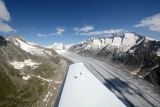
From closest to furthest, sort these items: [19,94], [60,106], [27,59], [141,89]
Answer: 1. [60,106]
2. [141,89]
3. [19,94]
4. [27,59]

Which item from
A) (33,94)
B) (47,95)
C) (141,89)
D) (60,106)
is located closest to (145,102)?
(141,89)

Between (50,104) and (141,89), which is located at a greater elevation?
(141,89)

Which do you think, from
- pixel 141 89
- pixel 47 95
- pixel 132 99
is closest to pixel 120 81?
pixel 141 89

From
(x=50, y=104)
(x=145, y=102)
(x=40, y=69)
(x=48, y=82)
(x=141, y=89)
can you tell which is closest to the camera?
(x=145, y=102)

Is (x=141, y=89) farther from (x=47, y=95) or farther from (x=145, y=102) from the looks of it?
(x=47, y=95)

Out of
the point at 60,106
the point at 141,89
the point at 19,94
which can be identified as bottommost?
the point at 19,94

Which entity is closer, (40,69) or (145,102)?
(145,102)

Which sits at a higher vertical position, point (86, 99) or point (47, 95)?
point (86, 99)

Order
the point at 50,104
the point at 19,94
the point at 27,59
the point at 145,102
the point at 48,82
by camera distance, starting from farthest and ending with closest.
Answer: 1. the point at 27,59
2. the point at 48,82
3. the point at 19,94
4. the point at 50,104
5. the point at 145,102

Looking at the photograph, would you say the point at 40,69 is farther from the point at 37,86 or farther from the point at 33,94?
the point at 33,94
